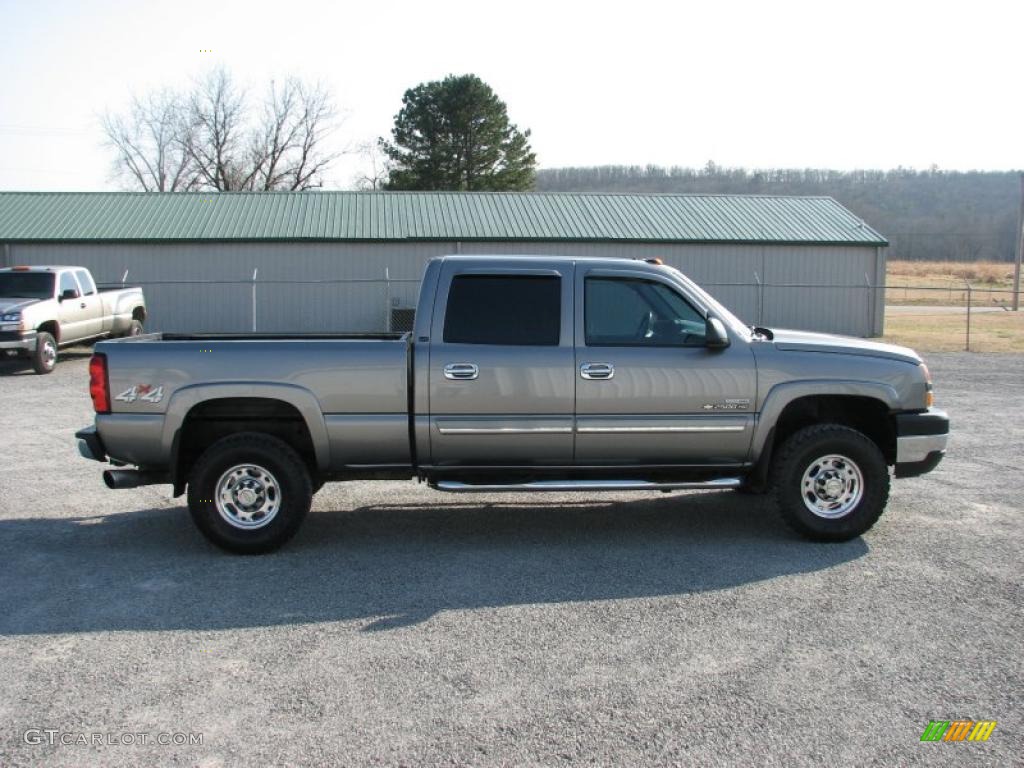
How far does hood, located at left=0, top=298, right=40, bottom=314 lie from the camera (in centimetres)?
1816

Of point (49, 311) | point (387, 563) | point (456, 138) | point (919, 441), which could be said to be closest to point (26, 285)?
point (49, 311)

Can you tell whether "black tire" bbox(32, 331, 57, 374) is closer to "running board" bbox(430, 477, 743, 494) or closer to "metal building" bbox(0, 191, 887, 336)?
"metal building" bbox(0, 191, 887, 336)

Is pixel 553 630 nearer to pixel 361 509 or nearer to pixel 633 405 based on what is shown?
pixel 633 405

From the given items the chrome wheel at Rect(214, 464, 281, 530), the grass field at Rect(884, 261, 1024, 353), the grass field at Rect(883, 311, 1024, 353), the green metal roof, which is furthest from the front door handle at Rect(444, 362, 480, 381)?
the green metal roof

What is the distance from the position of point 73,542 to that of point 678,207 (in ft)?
89.0

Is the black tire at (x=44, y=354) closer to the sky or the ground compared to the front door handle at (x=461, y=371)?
closer to the ground

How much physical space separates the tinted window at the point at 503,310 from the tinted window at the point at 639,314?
27 cm

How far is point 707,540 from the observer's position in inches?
290

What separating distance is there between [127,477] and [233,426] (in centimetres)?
78

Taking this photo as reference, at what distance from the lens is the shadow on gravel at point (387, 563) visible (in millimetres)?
5828

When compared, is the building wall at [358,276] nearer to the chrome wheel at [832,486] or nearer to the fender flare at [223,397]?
the chrome wheel at [832,486]

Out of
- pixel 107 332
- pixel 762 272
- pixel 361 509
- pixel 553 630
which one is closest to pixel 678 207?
pixel 762 272

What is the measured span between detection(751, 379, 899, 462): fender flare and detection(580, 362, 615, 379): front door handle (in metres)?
1.13

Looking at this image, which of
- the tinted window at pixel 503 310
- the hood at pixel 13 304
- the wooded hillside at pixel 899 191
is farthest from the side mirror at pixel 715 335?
the wooded hillside at pixel 899 191
